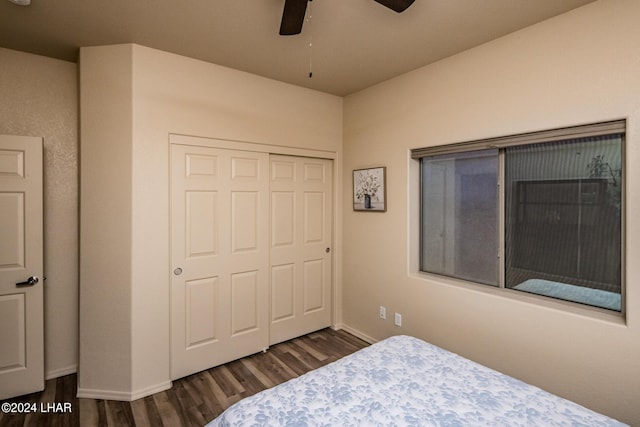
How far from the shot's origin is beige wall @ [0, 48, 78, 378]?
8.07 feet

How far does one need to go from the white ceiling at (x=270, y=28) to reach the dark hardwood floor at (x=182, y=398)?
263 cm

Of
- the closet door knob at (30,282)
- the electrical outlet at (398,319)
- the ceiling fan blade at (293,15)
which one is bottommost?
the electrical outlet at (398,319)

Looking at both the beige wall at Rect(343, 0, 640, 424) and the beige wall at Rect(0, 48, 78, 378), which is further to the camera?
→ the beige wall at Rect(0, 48, 78, 378)

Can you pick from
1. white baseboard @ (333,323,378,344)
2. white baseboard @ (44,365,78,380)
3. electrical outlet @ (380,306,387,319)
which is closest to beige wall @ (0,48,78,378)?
white baseboard @ (44,365,78,380)

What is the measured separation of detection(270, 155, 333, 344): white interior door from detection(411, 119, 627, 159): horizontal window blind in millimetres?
1213

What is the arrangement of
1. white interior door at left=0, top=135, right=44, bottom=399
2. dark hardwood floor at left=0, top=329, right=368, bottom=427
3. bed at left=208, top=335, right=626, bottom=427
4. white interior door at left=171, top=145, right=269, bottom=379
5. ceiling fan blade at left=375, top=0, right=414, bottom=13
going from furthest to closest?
white interior door at left=171, top=145, right=269, bottom=379
white interior door at left=0, top=135, right=44, bottom=399
dark hardwood floor at left=0, top=329, right=368, bottom=427
ceiling fan blade at left=375, top=0, right=414, bottom=13
bed at left=208, top=335, right=626, bottom=427

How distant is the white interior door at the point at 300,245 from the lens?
3.17m

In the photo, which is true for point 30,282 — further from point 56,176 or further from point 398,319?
point 398,319

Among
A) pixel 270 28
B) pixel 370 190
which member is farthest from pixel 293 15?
pixel 370 190

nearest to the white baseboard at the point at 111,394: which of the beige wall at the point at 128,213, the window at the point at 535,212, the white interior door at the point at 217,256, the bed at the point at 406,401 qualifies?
the beige wall at the point at 128,213

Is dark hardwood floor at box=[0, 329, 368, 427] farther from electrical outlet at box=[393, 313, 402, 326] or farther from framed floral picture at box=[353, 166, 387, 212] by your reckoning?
framed floral picture at box=[353, 166, 387, 212]

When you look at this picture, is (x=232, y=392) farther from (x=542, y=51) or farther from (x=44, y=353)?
(x=542, y=51)

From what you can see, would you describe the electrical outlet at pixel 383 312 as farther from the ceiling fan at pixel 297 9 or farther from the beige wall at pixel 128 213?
the ceiling fan at pixel 297 9

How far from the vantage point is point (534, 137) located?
2.08m
